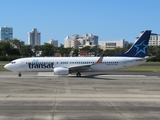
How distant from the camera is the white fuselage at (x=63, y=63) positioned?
4028cm

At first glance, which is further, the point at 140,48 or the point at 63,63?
the point at 140,48

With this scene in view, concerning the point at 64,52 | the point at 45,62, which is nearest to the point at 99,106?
the point at 45,62

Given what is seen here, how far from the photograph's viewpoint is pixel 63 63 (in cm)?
4084

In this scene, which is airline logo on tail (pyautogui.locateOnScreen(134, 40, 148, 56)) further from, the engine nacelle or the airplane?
the engine nacelle

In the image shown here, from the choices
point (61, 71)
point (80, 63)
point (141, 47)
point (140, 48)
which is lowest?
point (61, 71)

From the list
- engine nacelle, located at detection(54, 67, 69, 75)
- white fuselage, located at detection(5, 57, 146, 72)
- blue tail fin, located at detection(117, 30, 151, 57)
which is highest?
blue tail fin, located at detection(117, 30, 151, 57)

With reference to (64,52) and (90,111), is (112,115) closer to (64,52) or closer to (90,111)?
(90,111)

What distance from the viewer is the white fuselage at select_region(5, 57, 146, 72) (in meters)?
40.3


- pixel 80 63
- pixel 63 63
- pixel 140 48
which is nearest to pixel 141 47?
pixel 140 48

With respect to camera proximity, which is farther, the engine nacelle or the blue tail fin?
the blue tail fin

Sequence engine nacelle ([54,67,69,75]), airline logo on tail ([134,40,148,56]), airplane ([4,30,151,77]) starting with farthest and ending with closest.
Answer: airline logo on tail ([134,40,148,56]), airplane ([4,30,151,77]), engine nacelle ([54,67,69,75])

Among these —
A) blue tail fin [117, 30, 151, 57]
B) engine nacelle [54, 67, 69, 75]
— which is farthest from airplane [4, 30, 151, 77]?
engine nacelle [54, 67, 69, 75]

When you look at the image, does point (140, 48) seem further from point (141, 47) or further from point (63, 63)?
point (63, 63)

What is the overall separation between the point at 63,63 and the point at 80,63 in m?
2.39
